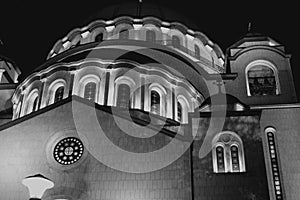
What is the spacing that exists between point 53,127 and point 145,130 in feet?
13.9

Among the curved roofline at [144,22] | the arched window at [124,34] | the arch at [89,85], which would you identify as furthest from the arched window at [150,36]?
the arch at [89,85]

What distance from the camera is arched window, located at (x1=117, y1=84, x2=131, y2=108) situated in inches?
1046

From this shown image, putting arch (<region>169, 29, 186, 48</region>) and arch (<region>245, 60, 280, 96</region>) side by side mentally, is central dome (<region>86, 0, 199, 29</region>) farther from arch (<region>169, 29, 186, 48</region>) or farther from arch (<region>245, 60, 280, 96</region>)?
arch (<region>245, 60, 280, 96</region>)

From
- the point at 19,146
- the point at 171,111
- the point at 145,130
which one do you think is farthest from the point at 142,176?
the point at 171,111

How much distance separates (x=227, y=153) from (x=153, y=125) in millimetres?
3521

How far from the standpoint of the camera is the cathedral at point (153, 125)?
62.3ft

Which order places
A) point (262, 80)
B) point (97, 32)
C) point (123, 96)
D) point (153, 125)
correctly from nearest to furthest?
1. point (153, 125)
2. point (123, 96)
3. point (262, 80)
4. point (97, 32)

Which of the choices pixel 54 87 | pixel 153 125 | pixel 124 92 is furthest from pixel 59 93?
pixel 153 125

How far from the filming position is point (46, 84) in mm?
28344

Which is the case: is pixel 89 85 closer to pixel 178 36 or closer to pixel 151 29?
pixel 151 29

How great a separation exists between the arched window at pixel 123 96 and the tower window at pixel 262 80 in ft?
24.6

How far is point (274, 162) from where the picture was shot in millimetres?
22969

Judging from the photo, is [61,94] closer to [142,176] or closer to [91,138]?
[91,138]

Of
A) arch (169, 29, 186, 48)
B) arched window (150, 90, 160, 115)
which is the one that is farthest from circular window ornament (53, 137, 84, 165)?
arch (169, 29, 186, 48)
